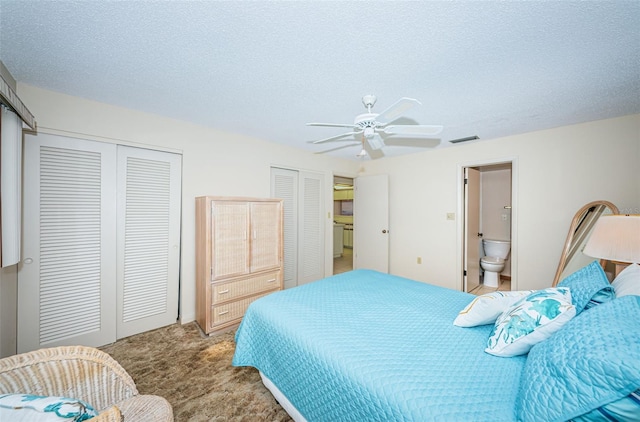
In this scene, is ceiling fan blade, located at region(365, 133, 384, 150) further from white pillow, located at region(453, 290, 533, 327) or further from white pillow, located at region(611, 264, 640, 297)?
white pillow, located at region(611, 264, 640, 297)

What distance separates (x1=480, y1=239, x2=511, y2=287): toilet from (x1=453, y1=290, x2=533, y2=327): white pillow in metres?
3.09

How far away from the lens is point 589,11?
123cm

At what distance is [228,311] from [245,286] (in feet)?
1.03

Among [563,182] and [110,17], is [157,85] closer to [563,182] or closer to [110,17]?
[110,17]

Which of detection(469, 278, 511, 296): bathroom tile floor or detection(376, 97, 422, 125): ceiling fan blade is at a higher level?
detection(376, 97, 422, 125): ceiling fan blade

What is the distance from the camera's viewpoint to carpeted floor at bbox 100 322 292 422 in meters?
1.64

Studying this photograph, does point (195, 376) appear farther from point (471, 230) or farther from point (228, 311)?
point (471, 230)

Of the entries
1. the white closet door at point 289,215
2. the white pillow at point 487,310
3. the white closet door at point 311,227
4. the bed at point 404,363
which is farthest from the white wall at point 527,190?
the white pillow at point 487,310

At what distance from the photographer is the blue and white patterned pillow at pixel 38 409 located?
2.50 ft

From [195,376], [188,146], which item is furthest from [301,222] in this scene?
[195,376]

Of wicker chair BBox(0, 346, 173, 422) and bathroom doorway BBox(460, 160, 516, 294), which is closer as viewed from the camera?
wicker chair BBox(0, 346, 173, 422)

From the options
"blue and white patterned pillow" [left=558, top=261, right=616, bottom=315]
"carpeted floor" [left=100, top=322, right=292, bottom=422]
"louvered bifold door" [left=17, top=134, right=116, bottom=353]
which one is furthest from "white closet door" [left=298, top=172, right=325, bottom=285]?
"blue and white patterned pillow" [left=558, top=261, right=616, bottom=315]

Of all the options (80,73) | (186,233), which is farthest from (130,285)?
(80,73)

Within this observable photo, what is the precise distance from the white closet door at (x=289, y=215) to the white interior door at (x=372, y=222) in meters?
1.45
